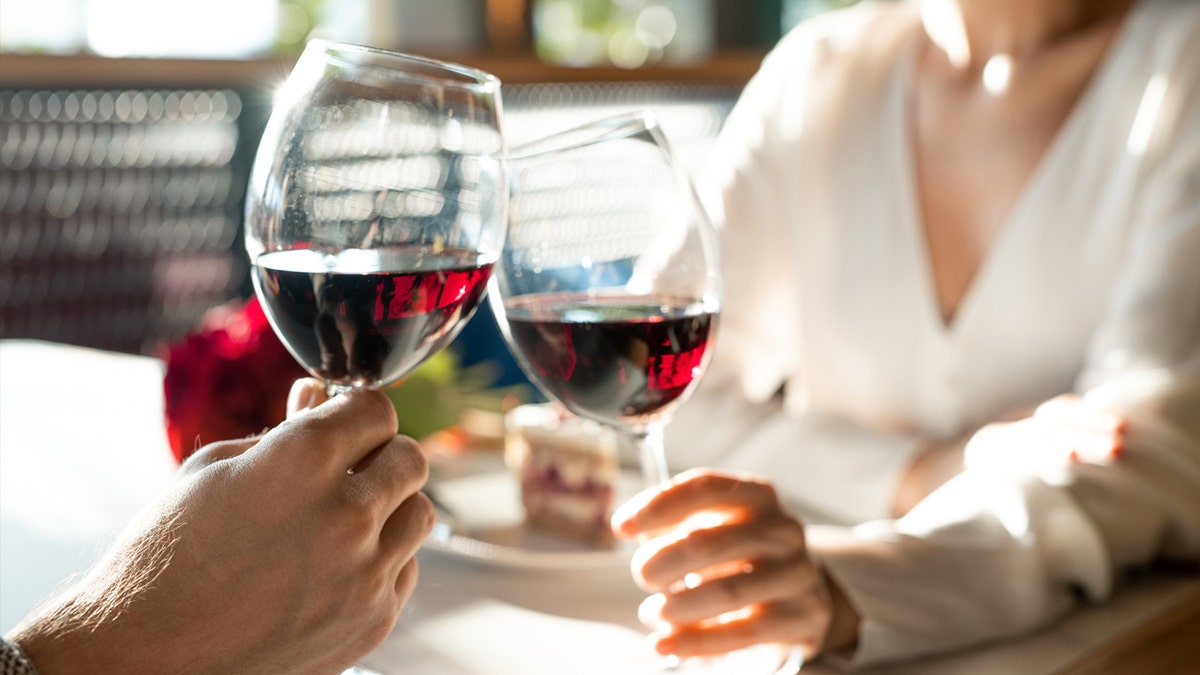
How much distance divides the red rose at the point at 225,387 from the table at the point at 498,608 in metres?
0.08

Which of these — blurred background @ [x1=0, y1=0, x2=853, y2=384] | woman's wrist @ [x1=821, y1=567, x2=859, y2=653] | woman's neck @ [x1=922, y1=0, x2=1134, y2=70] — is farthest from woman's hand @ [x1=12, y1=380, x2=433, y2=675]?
blurred background @ [x1=0, y1=0, x2=853, y2=384]

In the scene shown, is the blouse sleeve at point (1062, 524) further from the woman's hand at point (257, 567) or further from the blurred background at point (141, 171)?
the blurred background at point (141, 171)

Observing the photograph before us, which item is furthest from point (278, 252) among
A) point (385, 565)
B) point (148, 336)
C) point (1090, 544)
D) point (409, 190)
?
point (148, 336)

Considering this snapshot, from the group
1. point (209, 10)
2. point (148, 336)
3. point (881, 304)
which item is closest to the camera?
point (881, 304)

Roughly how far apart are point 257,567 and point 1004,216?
117 centimetres

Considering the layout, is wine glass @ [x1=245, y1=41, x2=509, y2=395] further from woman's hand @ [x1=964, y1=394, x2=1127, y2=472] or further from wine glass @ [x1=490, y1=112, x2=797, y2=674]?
woman's hand @ [x1=964, y1=394, x2=1127, y2=472]

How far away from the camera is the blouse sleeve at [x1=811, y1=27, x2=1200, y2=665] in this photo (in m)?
0.81

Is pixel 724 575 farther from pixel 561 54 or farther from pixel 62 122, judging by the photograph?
pixel 561 54

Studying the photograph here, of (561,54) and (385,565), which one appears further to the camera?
(561,54)

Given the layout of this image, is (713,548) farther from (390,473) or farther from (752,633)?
(390,473)

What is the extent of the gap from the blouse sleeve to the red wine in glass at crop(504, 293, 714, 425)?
0.21 m

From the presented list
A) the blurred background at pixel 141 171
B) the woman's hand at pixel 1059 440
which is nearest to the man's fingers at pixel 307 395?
the woman's hand at pixel 1059 440

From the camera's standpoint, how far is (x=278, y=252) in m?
0.64

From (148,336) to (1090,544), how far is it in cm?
231
